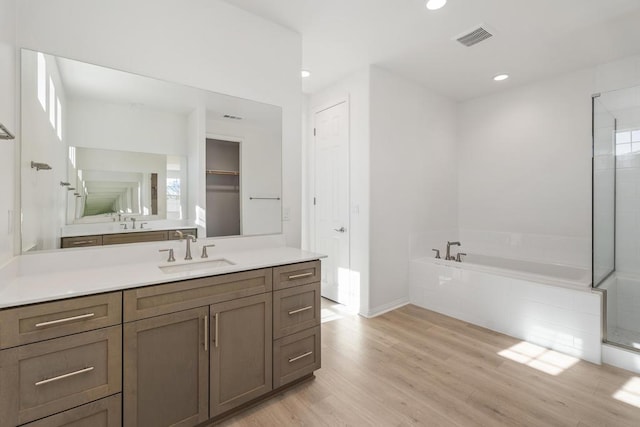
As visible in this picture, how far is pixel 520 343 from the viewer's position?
269cm

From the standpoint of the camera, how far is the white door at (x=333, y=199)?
11.7ft

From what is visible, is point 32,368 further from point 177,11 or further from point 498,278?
point 498,278

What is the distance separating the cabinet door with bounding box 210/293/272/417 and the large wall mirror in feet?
2.40

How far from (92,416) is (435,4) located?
126 inches

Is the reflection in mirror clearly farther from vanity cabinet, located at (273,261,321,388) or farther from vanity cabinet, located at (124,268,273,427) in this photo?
vanity cabinet, located at (273,261,321,388)

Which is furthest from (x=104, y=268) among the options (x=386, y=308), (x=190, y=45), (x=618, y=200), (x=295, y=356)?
(x=618, y=200)

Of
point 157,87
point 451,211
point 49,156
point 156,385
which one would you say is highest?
point 157,87

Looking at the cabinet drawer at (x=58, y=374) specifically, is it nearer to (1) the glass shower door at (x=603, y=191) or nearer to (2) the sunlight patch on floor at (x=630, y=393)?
(2) the sunlight patch on floor at (x=630, y=393)

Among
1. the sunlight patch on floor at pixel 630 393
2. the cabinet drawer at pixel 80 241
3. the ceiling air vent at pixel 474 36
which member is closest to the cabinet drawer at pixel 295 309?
the cabinet drawer at pixel 80 241

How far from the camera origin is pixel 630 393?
78.0 inches

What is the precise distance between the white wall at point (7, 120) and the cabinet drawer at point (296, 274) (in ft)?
4.22

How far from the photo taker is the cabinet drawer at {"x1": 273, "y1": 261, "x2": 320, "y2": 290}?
74.4 inches

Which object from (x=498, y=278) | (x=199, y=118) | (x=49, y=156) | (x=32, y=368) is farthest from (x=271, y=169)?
(x=498, y=278)

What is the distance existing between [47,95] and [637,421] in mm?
3811
